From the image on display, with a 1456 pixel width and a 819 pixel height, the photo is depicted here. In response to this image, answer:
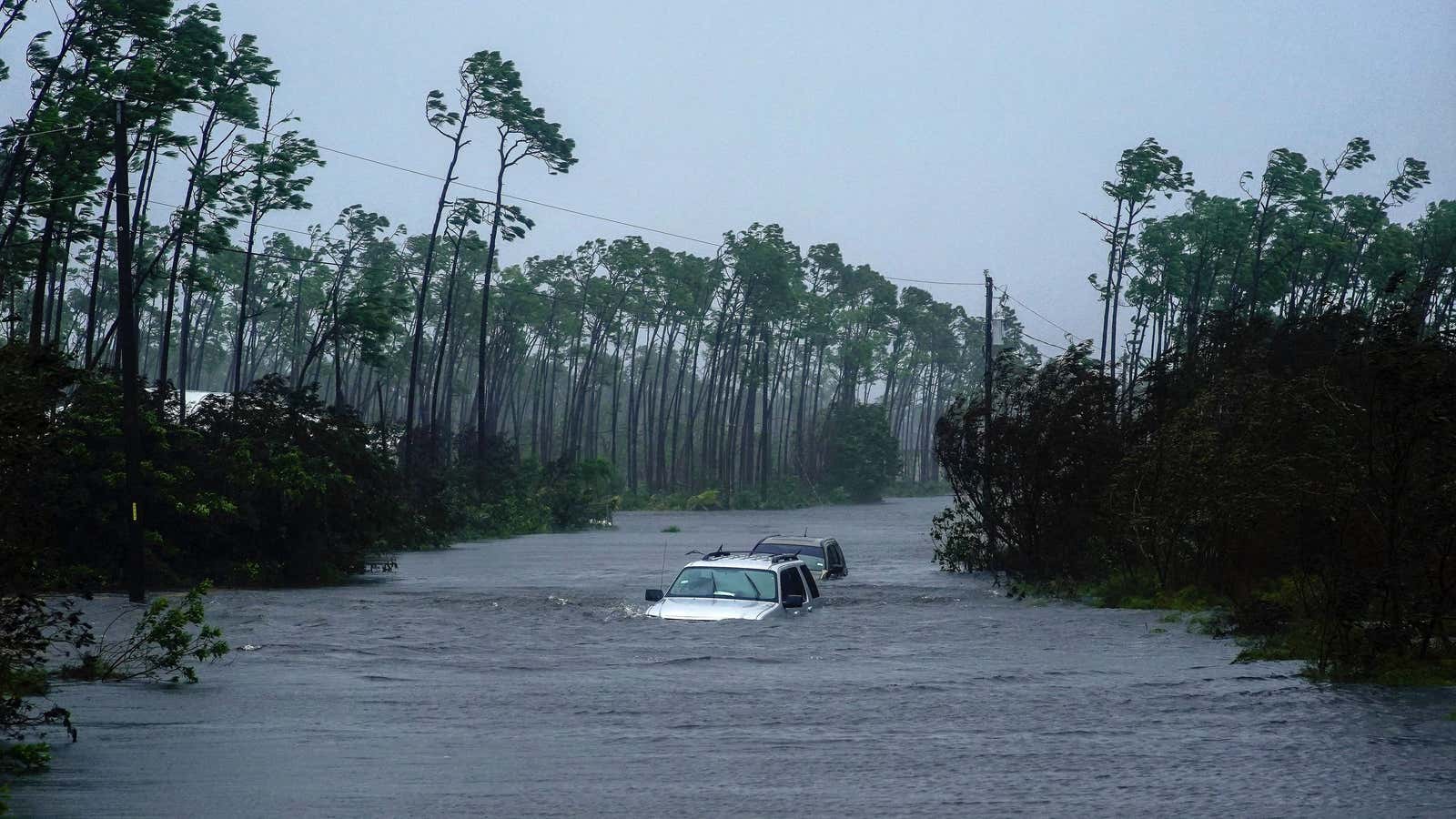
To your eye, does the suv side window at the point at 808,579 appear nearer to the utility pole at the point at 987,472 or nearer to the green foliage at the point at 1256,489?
the green foliage at the point at 1256,489

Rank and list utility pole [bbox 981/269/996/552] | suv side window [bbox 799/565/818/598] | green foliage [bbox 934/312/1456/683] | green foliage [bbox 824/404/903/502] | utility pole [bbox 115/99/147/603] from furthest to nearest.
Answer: green foliage [bbox 824/404/903/502] → utility pole [bbox 981/269/996/552] → utility pole [bbox 115/99/147/603] → suv side window [bbox 799/565/818/598] → green foliage [bbox 934/312/1456/683]

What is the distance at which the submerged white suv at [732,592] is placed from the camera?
2097 cm

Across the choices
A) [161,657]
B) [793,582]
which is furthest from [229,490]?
[161,657]

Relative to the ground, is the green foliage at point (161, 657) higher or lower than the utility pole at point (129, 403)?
lower

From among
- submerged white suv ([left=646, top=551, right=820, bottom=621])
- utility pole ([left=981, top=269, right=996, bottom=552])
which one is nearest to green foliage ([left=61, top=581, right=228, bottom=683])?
submerged white suv ([left=646, top=551, right=820, bottom=621])

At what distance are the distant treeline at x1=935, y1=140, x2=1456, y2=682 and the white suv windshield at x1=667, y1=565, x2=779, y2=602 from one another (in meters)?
6.57

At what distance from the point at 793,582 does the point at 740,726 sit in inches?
362

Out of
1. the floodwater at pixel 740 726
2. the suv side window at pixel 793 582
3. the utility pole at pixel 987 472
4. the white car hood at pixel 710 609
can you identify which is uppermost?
the utility pole at pixel 987 472

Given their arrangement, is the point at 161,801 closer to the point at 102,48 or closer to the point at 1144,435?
the point at 1144,435

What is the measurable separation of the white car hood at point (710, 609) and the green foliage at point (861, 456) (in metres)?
98.1

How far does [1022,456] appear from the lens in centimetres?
3234

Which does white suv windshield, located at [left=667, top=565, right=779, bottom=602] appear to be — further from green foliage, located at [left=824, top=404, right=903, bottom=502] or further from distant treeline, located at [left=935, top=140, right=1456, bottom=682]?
green foliage, located at [left=824, top=404, right=903, bottom=502]

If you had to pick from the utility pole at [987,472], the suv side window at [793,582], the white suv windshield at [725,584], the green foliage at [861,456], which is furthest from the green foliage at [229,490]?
the green foliage at [861,456]

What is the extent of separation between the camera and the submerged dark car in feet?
95.9
